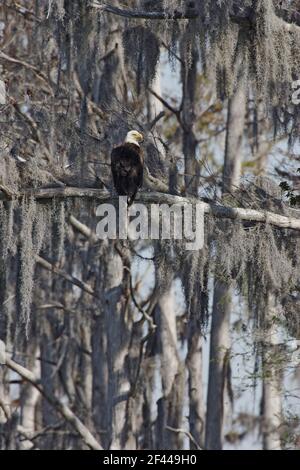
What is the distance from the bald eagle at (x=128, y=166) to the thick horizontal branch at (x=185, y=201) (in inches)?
4.1

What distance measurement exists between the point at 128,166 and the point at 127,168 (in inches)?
3.2

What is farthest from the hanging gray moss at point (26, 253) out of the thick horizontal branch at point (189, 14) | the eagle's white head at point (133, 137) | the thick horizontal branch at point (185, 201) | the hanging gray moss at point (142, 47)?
the hanging gray moss at point (142, 47)

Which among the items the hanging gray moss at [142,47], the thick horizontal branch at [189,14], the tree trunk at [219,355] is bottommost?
the tree trunk at [219,355]

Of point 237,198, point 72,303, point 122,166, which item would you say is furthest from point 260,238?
point 72,303

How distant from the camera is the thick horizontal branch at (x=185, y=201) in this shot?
33.5ft

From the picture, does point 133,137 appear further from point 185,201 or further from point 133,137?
point 185,201

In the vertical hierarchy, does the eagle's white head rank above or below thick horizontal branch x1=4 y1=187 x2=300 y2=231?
above

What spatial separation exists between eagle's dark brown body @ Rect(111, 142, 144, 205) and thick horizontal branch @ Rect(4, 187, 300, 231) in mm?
102

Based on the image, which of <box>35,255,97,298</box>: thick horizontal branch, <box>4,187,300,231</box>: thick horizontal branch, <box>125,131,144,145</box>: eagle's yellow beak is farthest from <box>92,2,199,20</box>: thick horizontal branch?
<box>35,255,97,298</box>: thick horizontal branch

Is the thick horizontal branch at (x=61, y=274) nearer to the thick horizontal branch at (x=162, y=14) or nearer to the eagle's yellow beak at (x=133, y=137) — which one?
the eagle's yellow beak at (x=133, y=137)

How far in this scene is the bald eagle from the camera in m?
10.5

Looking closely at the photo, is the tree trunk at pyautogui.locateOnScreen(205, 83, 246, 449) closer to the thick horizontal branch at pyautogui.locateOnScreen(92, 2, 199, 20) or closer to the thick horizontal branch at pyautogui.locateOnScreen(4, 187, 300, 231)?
the thick horizontal branch at pyautogui.locateOnScreen(92, 2, 199, 20)

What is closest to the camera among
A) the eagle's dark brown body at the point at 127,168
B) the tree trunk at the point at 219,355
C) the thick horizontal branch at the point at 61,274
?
the eagle's dark brown body at the point at 127,168
